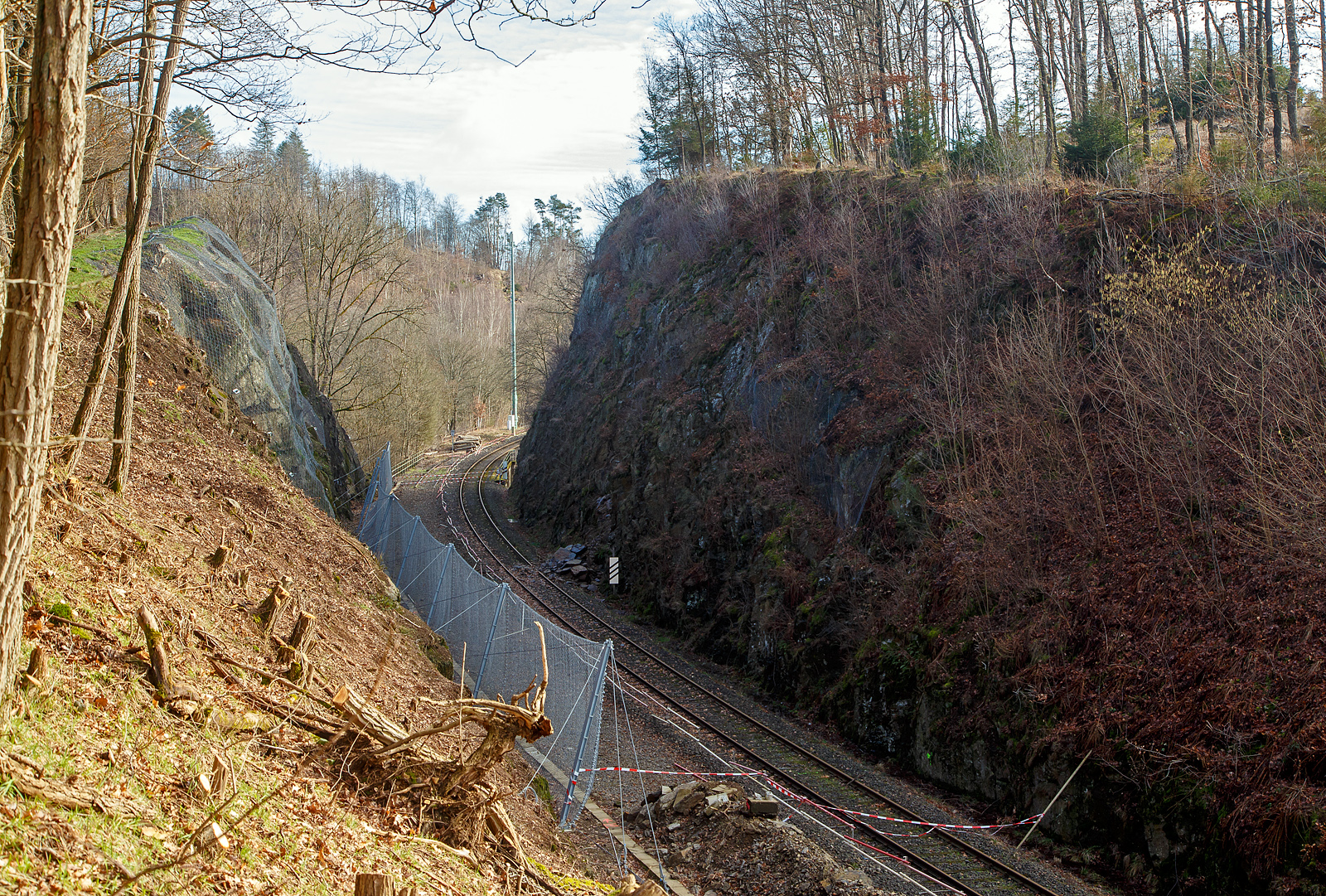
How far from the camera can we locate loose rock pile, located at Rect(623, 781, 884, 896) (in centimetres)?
885

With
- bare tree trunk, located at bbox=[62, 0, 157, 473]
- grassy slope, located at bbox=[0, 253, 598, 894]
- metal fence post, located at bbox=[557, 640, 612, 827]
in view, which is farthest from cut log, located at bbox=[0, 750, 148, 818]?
metal fence post, located at bbox=[557, 640, 612, 827]

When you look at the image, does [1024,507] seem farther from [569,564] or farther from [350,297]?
[350,297]

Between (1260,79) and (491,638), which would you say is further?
(1260,79)

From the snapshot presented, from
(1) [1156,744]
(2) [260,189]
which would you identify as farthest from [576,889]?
(2) [260,189]

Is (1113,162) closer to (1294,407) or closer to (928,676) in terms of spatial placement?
(1294,407)

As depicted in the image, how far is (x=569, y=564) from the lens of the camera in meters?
25.4

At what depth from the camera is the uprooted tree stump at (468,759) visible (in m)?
5.99

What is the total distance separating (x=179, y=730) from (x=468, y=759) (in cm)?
203

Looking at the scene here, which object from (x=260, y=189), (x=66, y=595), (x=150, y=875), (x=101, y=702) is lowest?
(x=150, y=875)

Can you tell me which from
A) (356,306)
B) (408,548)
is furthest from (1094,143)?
(356,306)

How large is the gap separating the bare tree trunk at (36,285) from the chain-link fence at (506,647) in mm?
3603

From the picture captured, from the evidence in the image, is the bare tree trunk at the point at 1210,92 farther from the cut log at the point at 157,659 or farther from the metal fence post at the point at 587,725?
the cut log at the point at 157,659

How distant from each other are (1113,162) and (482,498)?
25.7 m

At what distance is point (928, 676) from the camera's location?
1338 cm
